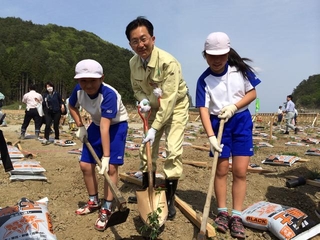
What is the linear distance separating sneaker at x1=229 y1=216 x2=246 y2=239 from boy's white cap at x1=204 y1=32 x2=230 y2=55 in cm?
141

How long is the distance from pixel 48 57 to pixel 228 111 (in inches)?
3185

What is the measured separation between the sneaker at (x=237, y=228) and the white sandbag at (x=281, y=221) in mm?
171

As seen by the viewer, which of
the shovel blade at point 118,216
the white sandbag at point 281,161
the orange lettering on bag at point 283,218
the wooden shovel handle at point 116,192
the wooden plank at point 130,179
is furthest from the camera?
the white sandbag at point 281,161

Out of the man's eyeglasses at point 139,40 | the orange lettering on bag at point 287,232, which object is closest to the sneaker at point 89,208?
the man's eyeglasses at point 139,40

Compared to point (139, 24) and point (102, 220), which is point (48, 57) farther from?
point (102, 220)

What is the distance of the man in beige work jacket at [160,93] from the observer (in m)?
2.78

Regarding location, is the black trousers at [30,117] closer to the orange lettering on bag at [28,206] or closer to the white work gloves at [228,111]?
the orange lettering on bag at [28,206]

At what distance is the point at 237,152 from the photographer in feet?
8.95

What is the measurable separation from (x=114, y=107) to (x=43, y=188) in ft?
5.73

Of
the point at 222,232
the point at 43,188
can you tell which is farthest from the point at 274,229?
the point at 43,188

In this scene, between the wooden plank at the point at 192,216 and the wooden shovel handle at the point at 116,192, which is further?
the wooden plank at the point at 192,216

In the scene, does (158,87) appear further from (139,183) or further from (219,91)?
(139,183)

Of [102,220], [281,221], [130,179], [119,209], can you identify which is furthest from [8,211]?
[281,221]

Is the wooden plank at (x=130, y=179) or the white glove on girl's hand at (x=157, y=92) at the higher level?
the white glove on girl's hand at (x=157, y=92)
